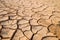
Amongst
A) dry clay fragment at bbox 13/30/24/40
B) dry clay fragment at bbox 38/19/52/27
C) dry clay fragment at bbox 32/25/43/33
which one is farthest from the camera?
dry clay fragment at bbox 38/19/52/27

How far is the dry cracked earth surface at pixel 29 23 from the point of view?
4.23 ft

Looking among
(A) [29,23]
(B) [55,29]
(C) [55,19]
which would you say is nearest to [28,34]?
(A) [29,23]

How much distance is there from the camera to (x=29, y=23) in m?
1.54

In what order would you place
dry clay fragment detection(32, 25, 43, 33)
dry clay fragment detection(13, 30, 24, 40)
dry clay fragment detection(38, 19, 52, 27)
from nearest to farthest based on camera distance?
dry clay fragment detection(13, 30, 24, 40) < dry clay fragment detection(32, 25, 43, 33) < dry clay fragment detection(38, 19, 52, 27)

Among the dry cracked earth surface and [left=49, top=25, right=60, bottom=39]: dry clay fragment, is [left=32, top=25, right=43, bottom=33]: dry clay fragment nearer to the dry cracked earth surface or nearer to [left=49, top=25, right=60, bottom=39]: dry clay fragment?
the dry cracked earth surface

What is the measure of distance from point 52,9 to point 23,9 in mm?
574

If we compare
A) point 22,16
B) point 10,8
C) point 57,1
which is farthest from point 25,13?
point 57,1

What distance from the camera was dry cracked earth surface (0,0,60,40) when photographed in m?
1.29

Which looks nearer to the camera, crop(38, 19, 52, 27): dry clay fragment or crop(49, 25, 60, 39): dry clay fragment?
crop(49, 25, 60, 39): dry clay fragment

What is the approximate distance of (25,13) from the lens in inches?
73.4

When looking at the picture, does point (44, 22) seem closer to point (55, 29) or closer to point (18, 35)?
point (55, 29)

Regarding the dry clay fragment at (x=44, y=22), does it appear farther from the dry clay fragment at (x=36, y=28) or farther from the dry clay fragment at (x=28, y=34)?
the dry clay fragment at (x=28, y=34)

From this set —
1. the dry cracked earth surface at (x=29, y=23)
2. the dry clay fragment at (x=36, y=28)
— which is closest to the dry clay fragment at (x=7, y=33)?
the dry cracked earth surface at (x=29, y=23)

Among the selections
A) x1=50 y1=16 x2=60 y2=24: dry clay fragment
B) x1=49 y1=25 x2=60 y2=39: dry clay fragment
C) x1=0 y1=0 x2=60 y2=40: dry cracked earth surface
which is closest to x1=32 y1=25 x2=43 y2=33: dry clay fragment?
x1=0 y1=0 x2=60 y2=40: dry cracked earth surface
